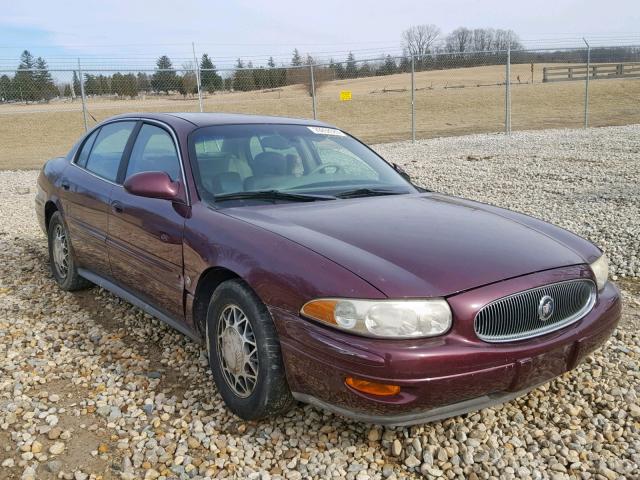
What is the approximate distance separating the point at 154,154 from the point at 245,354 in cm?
166

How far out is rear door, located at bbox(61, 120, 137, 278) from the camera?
13.6 feet

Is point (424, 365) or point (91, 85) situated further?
point (91, 85)

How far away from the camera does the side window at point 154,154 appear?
3.62 m

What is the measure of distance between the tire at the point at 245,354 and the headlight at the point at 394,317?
45 centimetres

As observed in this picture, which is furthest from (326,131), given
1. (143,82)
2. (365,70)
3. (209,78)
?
(365,70)

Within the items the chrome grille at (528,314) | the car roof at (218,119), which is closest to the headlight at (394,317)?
the chrome grille at (528,314)

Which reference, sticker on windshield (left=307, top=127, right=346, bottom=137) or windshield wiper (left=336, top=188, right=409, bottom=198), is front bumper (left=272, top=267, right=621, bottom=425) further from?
sticker on windshield (left=307, top=127, right=346, bottom=137)

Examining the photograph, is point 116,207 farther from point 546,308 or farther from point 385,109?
point 385,109

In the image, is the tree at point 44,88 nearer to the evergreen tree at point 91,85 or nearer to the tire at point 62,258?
the evergreen tree at point 91,85

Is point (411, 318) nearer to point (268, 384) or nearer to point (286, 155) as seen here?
point (268, 384)

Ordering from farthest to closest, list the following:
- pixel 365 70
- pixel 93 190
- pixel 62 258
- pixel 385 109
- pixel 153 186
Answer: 1. pixel 385 109
2. pixel 365 70
3. pixel 62 258
4. pixel 93 190
5. pixel 153 186

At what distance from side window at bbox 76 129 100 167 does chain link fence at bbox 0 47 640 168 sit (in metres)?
9.81

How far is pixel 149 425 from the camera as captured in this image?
2963mm

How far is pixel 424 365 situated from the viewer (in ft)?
7.47
